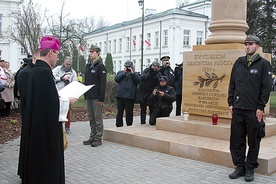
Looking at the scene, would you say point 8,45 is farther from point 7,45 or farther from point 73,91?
point 73,91

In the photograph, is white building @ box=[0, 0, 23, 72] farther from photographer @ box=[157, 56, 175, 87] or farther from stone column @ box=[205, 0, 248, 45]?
stone column @ box=[205, 0, 248, 45]

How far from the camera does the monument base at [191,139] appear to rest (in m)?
6.41

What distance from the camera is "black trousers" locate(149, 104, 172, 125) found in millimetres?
9336

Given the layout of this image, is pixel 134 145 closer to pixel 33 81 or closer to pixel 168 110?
pixel 168 110

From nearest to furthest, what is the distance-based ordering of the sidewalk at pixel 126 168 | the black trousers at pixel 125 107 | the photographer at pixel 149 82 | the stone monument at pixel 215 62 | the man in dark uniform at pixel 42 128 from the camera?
the man in dark uniform at pixel 42 128 < the sidewalk at pixel 126 168 < the stone monument at pixel 215 62 < the black trousers at pixel 125 107 < the photographer at pixel 149 82

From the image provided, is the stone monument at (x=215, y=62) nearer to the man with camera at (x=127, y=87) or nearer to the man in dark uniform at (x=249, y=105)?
the man with camera at (x=127, y=87)

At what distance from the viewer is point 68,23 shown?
76.4 feet

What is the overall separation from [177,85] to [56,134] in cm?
769

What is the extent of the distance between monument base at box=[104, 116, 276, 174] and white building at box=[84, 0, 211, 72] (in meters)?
34.2

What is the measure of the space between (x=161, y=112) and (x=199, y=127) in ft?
5.61

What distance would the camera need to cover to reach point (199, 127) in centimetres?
789

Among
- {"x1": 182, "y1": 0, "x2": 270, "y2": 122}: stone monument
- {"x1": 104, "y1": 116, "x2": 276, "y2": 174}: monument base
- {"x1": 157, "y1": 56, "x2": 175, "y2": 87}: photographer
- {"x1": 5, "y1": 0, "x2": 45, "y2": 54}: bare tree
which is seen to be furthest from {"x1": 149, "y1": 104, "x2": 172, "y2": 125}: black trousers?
{"x1": 5, "y1": 0, "x2": 45, "y2": 54}: bare tree

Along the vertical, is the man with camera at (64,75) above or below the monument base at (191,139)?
above

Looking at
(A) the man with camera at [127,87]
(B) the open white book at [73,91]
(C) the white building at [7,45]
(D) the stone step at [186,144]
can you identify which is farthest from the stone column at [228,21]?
(C) the white building at [7,45]
